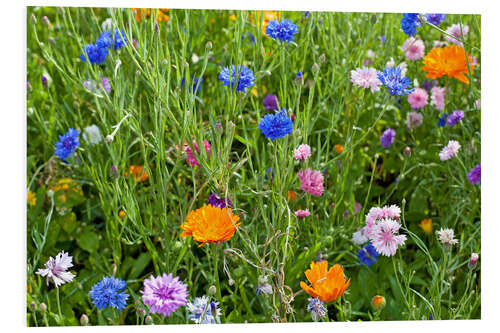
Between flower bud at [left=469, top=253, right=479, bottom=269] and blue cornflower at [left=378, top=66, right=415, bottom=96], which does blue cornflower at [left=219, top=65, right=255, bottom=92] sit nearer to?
blue cornflower at [left=378, top=66, right=415, bottom=96]

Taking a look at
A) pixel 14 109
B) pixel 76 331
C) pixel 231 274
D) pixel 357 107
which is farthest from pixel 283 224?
pixel 14 109

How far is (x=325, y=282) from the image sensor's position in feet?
3.97

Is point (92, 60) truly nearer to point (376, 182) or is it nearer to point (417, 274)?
point (376, 182)

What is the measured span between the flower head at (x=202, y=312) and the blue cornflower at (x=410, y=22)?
0.72 meters

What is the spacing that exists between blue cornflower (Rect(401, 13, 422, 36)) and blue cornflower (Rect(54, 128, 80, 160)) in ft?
2.48

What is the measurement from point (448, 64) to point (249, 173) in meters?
0.53

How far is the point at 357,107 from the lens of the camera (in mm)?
1375

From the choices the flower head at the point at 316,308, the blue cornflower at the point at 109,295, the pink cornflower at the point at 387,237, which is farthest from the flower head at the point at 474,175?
the blue cornflower at the point at 109,295

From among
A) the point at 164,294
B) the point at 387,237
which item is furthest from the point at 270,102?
the point at 164,294

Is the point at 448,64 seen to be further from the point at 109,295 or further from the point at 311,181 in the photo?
the point at 109,295

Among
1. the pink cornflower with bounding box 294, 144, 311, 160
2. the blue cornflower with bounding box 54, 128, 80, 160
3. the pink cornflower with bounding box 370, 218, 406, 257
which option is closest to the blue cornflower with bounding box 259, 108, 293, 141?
the pink cornflower with bounding box 294, 144, 311, 160

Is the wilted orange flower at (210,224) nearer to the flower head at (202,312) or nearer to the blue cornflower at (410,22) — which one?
the flower head at (202,312)

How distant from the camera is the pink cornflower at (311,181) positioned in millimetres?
1268

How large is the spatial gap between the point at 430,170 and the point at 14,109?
3.10 feet
